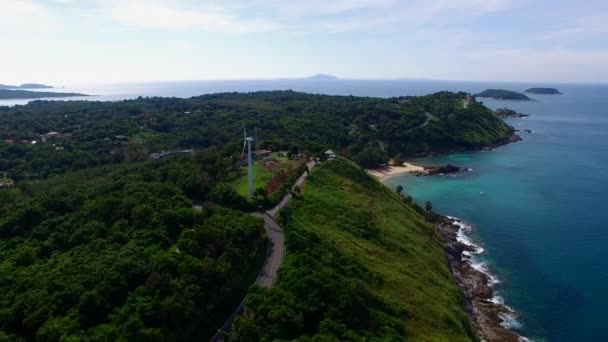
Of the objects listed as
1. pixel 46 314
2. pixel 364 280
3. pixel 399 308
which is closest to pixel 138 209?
pixel 46 314

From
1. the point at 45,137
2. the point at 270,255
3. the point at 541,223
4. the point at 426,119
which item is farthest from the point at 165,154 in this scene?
the point at 426,119

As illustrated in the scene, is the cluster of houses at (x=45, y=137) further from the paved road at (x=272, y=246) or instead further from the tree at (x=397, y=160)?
the tree at (x=397, y=160)

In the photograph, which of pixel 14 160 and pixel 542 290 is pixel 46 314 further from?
pixel 14 160

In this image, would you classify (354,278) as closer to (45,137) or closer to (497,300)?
(497,300)

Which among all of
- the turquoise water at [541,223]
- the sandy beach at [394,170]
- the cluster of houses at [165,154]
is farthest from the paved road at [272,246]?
the cluster of houses at [165,154]

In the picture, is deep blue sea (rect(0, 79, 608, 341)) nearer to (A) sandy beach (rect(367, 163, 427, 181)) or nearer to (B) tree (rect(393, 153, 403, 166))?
(A) sandy beach (rect(367, 163, 427, 181))

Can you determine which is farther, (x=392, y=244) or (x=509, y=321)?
(x=392, y=244)
